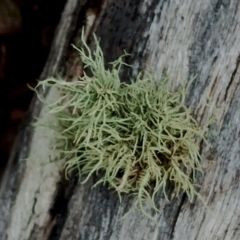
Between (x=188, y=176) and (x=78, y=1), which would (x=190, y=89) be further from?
(x=78, y=1)

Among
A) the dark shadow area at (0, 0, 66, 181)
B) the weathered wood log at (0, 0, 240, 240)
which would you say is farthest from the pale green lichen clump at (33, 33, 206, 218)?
the dark shadow area at (0, 0, 66, 181)

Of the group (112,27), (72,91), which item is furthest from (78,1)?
(72,91)

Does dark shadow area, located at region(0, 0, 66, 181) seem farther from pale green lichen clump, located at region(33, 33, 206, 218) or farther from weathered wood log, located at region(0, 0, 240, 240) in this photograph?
pale green lichen clump, located at region(33, 33, 206, 218)

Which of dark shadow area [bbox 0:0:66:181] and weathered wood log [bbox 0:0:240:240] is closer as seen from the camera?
weathered wood log [bbox 0:0:240:240]

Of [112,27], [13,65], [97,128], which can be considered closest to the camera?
[97,128]

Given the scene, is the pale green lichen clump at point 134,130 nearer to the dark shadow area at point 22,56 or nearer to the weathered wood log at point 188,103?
the weathered wood log at point 188,103

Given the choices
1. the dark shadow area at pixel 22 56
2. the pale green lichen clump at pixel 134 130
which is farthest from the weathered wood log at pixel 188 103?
the dark shadow area at pixel 22 56

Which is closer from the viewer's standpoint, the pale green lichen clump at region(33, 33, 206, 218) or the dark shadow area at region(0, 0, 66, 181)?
the pale green lichen clump at region(33, 33, 206, 218)
